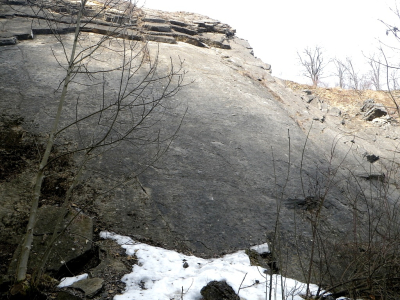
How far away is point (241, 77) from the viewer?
1034 centimetres

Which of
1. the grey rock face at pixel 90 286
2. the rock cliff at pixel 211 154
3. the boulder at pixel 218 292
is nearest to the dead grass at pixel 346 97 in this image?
the rock cliff at pixel 211 154

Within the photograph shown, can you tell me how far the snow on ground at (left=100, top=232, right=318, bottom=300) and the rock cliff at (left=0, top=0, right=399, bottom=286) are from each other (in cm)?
26

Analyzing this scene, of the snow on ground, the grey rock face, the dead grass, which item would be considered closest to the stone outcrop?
the dead grass

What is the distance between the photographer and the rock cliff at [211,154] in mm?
4750

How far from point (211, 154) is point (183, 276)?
304 cm

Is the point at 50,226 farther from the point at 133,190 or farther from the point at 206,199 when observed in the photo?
the point at 206,199

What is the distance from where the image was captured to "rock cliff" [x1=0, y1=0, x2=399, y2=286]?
4750 millimetres

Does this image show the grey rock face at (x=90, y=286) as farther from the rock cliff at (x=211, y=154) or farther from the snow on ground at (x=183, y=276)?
the rock cliff at (x=211, y=154)

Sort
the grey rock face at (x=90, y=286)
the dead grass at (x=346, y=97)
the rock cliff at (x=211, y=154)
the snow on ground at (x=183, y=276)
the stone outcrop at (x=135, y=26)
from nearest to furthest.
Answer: the grey rock face at (x=90, y=286), the snow on ground at (x=183, y=276), the rock cliff at (x=211, y=154), the stone outcrop at (x=135, y=26), the dead grass at (x=346, y=97)

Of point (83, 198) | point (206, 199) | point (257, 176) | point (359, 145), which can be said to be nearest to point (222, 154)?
point (257, 176)

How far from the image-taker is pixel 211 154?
6.52 meters

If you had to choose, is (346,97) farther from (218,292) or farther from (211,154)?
(218,292)

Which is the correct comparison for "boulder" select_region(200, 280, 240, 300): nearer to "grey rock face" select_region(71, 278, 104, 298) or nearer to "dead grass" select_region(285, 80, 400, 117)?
"grey rock face" select_region(71, 278, 104, 298)

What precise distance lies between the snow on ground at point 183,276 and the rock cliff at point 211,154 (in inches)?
10.2
